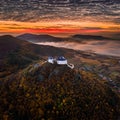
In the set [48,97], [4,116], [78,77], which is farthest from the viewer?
[78,77]

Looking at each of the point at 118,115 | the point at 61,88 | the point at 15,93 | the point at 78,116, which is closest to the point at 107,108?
the point at 118,115

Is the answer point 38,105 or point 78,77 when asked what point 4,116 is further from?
point 78,77

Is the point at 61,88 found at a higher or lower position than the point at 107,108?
higher

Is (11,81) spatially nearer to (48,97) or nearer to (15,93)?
(15,93)

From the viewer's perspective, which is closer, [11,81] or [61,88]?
[61,88]

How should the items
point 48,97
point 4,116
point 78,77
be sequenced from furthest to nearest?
point 78,77
point 48,97
point 4,116

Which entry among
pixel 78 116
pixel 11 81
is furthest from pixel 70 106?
pixel 11 81
